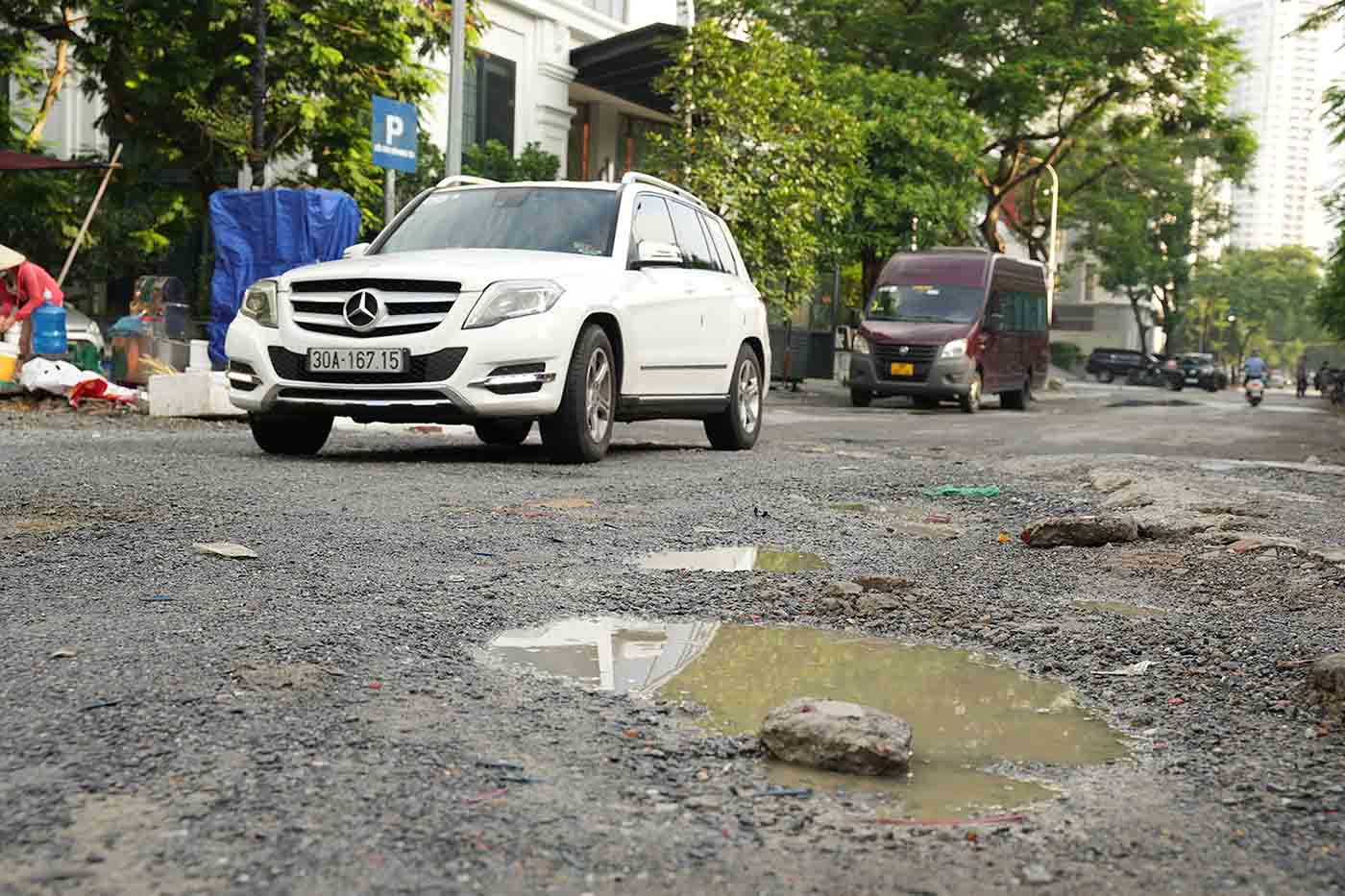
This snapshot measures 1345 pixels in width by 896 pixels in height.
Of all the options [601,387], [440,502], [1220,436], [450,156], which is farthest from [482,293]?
[1220,436]

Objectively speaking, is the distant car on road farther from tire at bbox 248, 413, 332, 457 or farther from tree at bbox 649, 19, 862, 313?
tire at bbox 248, 413, 332, 457

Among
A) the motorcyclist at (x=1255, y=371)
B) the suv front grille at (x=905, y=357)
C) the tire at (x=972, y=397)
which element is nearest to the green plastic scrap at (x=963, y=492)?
the tire at (x=972, y=397)

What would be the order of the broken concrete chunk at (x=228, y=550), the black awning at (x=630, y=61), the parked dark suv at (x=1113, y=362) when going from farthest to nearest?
the parked dark suv at (x=1113, y=362)
the black awning at (x=630, y=61)
the broken concrete chunk at (x=228, y=550)

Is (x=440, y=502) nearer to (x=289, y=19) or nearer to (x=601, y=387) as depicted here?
(x=601, y=387)

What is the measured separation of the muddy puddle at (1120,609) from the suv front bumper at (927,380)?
1796 cm

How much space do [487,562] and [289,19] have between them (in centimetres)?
1372

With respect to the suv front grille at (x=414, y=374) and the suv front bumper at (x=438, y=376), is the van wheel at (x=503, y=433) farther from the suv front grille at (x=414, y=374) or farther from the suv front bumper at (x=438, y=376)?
the suv front grille at (x=414, y=374)

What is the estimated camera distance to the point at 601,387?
927cm

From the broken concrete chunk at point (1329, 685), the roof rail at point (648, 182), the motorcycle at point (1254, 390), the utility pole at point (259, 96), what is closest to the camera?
the broken concrete chunk at point (1329, 685)

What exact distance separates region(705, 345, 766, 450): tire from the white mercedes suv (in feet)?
1.63

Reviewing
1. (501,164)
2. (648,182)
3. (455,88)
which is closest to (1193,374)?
(501,164)

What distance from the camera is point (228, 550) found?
5.08 metres

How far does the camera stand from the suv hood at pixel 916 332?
22875mm

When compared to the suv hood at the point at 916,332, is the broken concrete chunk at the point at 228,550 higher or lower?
lower
